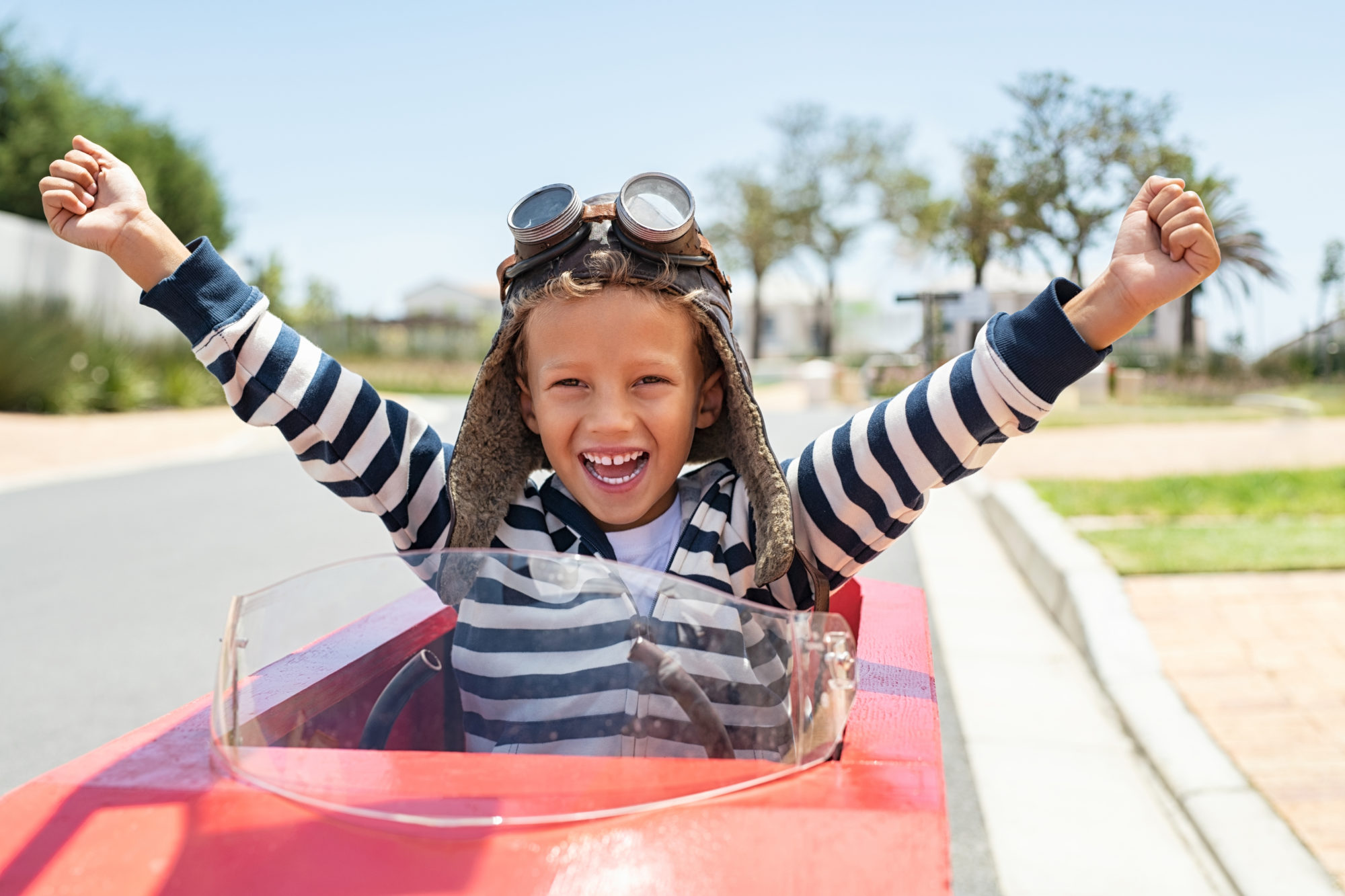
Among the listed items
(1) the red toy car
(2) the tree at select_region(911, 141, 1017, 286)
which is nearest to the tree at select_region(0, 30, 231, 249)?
(2) the tree at select_region(911, 141, 1017, 286)

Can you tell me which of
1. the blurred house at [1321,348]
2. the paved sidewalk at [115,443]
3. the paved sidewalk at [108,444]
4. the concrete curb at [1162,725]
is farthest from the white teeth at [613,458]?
the paved sidewalk at [108,444]

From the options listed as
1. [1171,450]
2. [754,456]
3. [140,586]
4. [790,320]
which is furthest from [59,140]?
[790,320]

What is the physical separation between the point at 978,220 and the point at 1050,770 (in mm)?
3065

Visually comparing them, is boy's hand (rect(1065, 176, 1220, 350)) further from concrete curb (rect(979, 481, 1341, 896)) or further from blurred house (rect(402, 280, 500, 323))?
blurred house (rect(402, 280, 500, 323))

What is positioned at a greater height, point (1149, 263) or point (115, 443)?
point (1149, 263)

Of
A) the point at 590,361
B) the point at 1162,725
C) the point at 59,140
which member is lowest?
the point at 1162,725

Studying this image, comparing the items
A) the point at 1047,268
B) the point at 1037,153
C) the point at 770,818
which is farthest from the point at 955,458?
the point at 1037,153

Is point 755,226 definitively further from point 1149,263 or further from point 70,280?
point 1149,263

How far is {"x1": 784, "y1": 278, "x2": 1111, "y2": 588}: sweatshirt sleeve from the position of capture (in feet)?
4.88

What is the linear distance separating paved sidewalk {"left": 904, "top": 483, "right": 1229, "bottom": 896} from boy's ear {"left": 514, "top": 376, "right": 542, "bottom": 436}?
1337 millimetres

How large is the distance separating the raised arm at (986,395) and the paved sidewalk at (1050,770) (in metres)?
0.96

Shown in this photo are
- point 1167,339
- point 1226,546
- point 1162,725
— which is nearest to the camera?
point 1162,725

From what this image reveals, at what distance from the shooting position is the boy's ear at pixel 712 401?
1.92 metres

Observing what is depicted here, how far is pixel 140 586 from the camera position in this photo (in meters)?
4.80
